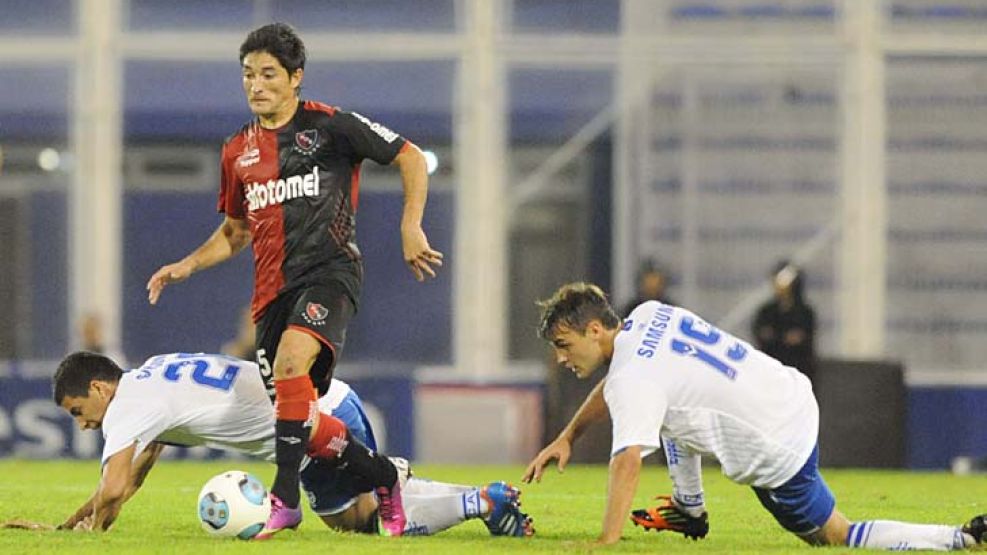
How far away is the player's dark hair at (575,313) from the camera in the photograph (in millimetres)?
7582

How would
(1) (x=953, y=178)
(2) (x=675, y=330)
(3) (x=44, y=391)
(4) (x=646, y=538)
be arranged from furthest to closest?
1. (1) (x=953, y=178)
2. (3) (x=44, y=391)
3. (4) (x=646, y=538)
4. (2) (x=675, y=330)

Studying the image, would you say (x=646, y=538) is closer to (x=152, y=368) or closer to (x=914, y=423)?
(x=152, y=368)

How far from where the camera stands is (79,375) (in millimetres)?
8156

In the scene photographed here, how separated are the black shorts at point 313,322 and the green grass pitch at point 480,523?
67 centimetres

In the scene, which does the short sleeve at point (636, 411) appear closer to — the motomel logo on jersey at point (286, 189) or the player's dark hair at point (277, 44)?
the motomel logo on jersey at point (286, 189)

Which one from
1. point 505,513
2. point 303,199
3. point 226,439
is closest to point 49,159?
point 226,439

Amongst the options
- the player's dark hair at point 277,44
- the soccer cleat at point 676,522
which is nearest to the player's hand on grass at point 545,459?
the soccer cleat at point 676,522

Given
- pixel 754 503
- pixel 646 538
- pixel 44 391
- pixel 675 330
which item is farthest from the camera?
pixel 44 391

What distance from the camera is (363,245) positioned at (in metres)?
19.8

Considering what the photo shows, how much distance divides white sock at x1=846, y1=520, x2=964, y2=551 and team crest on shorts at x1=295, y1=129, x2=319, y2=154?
2.58 meters

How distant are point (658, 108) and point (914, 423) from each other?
3809 mm

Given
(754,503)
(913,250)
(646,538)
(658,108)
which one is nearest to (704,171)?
(658,108)

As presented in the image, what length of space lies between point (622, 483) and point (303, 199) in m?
1.90

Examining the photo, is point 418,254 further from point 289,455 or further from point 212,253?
point 212,253
